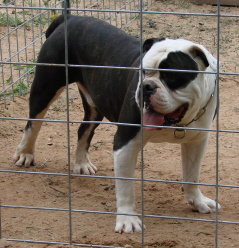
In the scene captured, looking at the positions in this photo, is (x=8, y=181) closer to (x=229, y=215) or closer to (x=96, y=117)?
(x=96, y=117)

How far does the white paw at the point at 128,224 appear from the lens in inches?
135

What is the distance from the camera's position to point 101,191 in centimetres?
424

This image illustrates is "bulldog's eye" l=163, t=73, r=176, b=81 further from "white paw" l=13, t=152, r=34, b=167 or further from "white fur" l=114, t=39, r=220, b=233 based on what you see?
"white paw" l=13, t=152, r=34, b=167

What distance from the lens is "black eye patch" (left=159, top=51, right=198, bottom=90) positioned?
3.18 metres

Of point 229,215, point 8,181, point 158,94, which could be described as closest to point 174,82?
point 158,94

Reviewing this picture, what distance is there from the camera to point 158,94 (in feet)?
10.3

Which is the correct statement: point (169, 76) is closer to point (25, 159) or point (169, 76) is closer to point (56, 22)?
point (56, 22)

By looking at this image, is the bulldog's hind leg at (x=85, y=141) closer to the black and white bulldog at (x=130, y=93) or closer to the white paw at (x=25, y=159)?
the black and white bulldog at (x=130, y=93)

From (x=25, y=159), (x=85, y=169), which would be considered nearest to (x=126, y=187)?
(x=85, y=169)

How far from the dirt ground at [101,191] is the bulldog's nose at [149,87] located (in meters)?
0.75

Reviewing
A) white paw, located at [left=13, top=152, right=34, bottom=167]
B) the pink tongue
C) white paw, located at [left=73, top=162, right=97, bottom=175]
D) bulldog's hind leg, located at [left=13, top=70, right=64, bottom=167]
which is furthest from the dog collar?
white paw, located at [left=13, top=152, right=34, bottom=167]

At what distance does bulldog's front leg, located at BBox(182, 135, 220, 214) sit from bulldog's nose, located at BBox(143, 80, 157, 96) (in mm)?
801

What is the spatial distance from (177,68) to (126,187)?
814 millimetres

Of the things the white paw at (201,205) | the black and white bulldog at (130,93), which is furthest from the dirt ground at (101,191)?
the black and white bulldog at (130,93)
